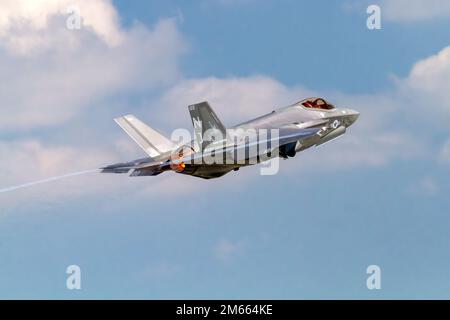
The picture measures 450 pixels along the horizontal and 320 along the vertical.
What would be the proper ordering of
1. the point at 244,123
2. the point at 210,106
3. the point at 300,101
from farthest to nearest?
the point at 300,101 < the point at 244,123 < the point at 210,106

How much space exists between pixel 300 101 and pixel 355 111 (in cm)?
364

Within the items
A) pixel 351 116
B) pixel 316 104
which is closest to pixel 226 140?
pixel 316 104

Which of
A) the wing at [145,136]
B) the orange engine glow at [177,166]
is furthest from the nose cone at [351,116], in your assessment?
the orange engine glow at [177,166]

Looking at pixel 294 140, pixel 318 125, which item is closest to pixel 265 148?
pixel 294 140

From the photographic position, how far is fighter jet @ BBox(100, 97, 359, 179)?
51188mm

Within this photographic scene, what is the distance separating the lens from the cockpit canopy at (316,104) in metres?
57.9

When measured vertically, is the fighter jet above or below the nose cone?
below

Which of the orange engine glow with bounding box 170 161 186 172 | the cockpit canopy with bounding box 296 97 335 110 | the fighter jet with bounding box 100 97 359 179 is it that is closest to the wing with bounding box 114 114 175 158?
the fighter jet with bounding box 100 97 359 179

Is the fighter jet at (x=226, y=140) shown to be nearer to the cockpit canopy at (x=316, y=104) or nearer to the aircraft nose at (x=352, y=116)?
the cockpit canopy at (x=316, y=104)

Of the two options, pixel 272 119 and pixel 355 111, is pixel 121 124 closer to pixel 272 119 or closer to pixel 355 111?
pixel 272 119

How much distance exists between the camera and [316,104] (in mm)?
58188

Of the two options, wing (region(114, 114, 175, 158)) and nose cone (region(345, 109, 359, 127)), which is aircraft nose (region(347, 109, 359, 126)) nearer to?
nose cone (region(345, 109, 359, 127))

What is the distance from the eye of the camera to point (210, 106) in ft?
165

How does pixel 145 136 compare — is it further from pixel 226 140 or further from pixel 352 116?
pixel 352 116
